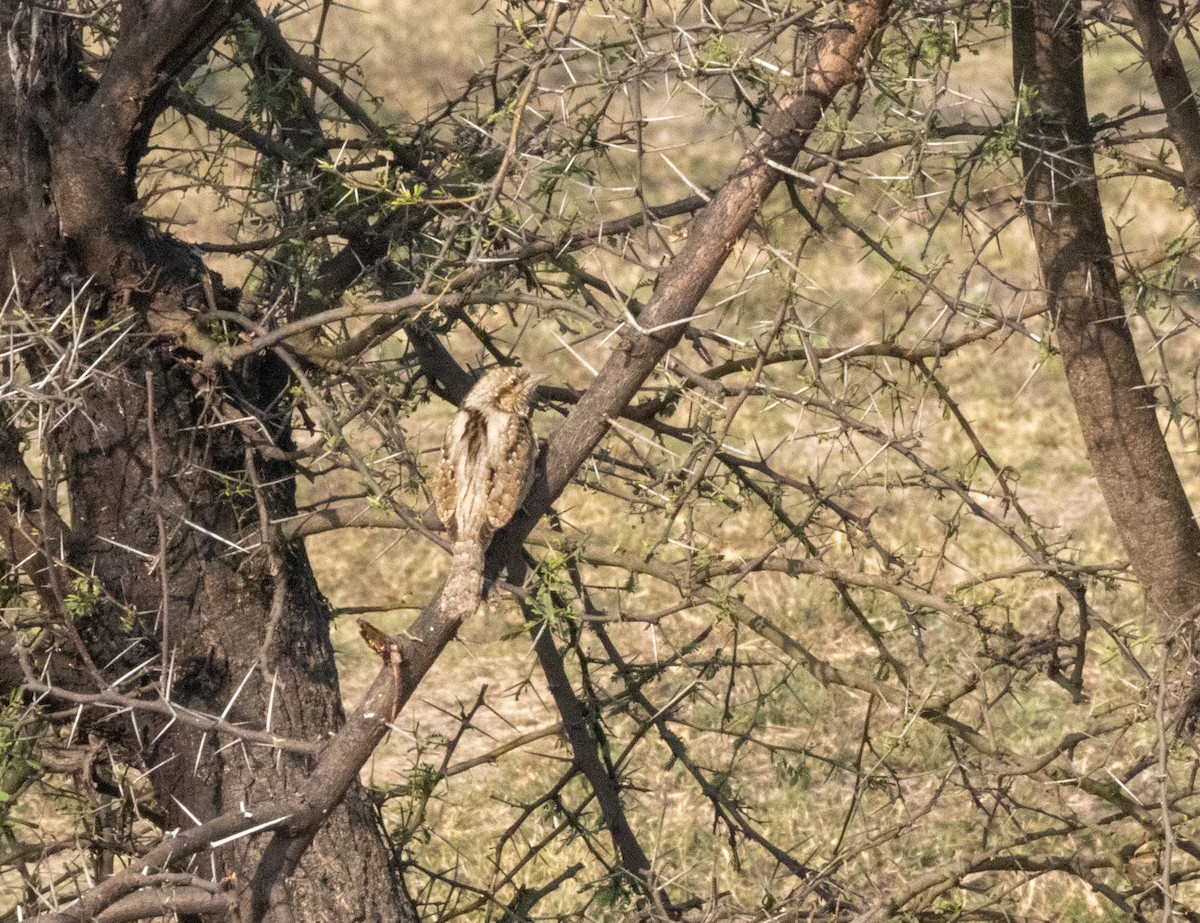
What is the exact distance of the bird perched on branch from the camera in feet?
8.29

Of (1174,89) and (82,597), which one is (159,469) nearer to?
(82,597)

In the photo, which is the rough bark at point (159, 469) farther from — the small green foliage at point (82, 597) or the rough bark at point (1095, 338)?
the rough bark at point (1095, 338)

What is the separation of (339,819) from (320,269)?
1374mm

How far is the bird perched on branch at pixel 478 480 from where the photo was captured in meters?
2.53

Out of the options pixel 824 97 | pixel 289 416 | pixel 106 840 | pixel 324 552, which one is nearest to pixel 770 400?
pixel 824 97

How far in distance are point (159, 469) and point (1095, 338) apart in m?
2.23

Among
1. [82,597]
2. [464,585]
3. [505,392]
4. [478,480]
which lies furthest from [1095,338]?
[82,597]

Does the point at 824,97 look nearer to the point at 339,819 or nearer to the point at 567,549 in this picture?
the point at 567,549

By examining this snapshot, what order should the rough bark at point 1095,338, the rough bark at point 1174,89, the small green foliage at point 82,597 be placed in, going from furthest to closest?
the rough bark at point 1095,338, the rough bark at point 1174,89, the small green foliage at point 82,597

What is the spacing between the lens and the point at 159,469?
2885 mm

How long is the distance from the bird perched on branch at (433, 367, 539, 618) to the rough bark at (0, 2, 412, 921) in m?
0.39

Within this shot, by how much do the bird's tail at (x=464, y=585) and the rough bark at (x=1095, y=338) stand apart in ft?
5.39

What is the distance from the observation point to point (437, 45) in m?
10.7

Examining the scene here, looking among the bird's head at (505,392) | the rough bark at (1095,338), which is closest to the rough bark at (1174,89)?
the rough bark at (1095,338)
